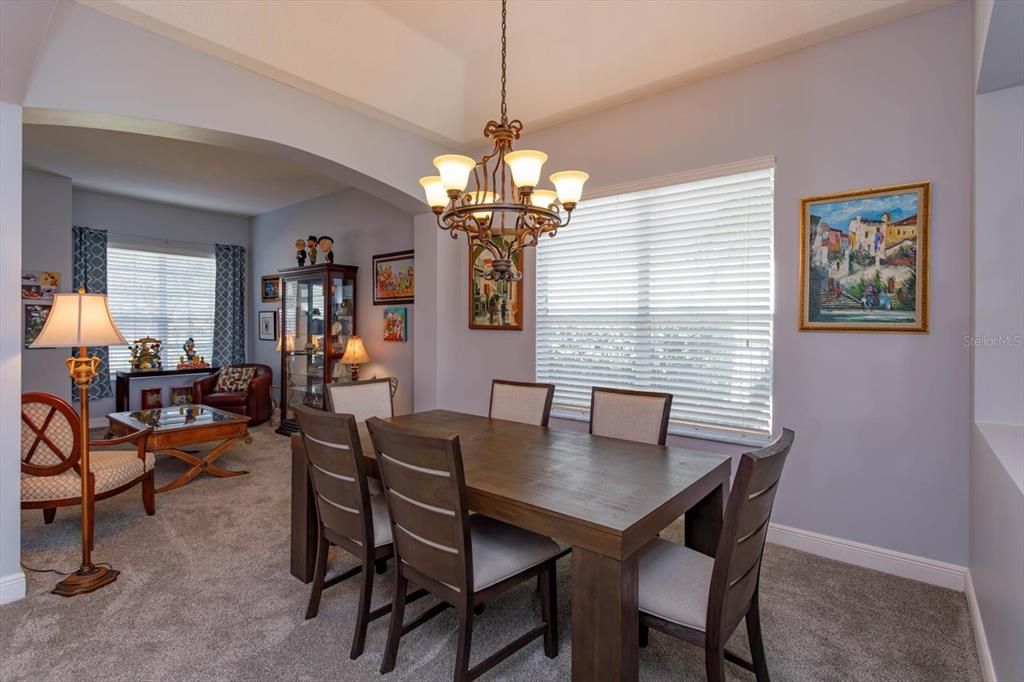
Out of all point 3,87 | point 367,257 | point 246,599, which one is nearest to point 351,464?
point 246,599

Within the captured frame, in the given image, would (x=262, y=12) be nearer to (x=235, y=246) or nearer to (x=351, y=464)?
(x=351, y=464)

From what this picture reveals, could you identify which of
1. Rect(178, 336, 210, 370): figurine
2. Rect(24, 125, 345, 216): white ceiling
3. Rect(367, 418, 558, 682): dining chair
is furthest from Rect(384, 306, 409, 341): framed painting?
Rect(367, 418, 558, 682): dining chair

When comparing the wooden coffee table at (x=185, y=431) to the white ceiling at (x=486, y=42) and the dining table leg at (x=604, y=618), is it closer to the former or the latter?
the white ceiling at (x=486, y=42)

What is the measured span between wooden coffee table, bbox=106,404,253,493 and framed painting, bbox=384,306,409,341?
1738mm

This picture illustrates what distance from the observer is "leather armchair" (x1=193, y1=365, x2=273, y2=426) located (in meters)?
5.96

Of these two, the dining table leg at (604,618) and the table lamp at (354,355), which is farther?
the table lamp at (354,355)

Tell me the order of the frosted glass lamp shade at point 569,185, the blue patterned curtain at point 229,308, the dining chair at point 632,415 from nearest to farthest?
the frosted glass lamp shade at point 569,185 < the dining chair at point 632,415 < the blue patterned curtain at point 229,308

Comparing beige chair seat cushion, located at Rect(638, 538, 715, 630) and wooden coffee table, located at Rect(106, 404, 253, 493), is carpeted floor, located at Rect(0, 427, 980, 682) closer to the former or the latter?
beige chair seat cushion, located at Rect(638, 538, 715, 630)

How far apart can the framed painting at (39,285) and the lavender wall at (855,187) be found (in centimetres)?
654

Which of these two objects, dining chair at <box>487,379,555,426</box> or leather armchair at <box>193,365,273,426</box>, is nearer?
dining chair at <box>487,379,555,426</box>

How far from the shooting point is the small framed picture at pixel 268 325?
7.08 meters

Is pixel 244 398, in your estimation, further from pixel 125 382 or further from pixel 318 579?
pixel 318 579

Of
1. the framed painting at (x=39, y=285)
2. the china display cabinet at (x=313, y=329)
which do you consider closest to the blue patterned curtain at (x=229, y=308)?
the china display cabinet at (x=313, y=329)

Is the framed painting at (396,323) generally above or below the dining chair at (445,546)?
above
